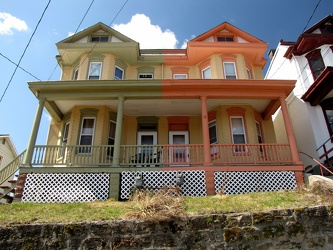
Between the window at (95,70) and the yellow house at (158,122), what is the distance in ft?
0.18

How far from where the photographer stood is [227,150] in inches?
480

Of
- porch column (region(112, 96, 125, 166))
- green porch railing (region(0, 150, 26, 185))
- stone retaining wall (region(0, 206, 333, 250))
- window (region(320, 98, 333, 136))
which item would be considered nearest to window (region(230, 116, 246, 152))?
window (region(320, 98, 333, 136))

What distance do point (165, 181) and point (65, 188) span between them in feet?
12.2

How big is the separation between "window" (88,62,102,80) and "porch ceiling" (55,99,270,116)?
1.83m

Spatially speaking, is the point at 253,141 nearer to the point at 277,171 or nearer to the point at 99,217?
the point at 277,171

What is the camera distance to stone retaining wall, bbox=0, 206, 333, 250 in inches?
216

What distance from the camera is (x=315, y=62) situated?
14.7 meters

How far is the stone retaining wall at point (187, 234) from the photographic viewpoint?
5496 mm

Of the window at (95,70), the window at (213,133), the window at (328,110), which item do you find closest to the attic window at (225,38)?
the window at (213,133)

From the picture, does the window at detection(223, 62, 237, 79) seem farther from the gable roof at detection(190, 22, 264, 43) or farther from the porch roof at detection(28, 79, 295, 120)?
the porch roof at detection(28, 79, 295, 120)

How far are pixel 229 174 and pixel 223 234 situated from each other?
5221 millimetres

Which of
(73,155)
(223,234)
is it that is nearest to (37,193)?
(73,155)

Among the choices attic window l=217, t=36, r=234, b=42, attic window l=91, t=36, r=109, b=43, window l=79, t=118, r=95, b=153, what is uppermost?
attic window l=217, t=36, r=234, b=42

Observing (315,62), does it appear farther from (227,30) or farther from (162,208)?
(162,208)
